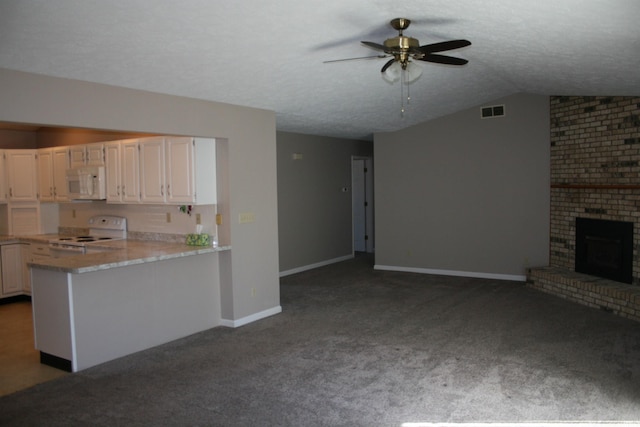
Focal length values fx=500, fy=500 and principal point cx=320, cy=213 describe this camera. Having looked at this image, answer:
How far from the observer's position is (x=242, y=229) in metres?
5.55

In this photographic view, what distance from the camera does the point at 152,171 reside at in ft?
18.2

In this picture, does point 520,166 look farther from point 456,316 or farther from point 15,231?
point 15,231

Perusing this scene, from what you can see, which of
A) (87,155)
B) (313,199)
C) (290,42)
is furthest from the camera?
A: (313,199)

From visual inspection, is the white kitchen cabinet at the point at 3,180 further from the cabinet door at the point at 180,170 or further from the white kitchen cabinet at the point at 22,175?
the cabinet door at the point at 180,170

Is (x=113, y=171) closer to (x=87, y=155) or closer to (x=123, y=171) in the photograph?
(x=123, y=171)

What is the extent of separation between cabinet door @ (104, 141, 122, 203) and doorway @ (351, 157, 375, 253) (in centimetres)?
530

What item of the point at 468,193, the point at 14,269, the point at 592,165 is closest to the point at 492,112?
the point at 468,193

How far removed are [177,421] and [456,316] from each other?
350cm

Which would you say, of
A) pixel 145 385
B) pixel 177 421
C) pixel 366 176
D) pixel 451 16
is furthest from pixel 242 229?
pixel 366 176

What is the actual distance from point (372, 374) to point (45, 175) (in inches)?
214

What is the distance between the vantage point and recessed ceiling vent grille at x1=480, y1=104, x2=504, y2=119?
7.58 meters

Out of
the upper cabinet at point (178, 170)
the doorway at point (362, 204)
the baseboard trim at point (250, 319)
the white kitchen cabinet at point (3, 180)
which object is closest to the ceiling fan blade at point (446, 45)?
the upper cabinet at point (178, 170)

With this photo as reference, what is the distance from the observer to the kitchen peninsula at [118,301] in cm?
428

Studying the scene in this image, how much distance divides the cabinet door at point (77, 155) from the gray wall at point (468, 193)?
468cm
